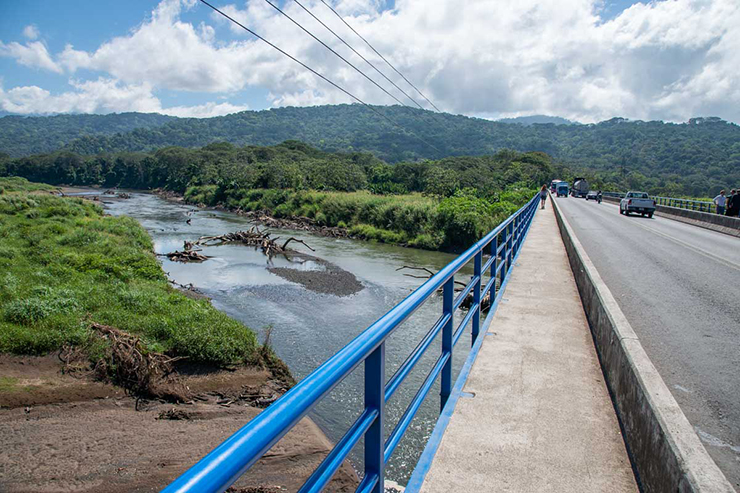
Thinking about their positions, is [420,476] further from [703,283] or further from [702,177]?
[702,177]

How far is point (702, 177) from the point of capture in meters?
102

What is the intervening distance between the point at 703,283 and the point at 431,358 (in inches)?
257

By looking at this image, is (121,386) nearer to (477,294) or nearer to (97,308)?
(97,308)

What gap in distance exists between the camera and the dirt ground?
23.6 ft

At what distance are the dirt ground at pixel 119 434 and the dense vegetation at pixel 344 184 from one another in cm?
2673

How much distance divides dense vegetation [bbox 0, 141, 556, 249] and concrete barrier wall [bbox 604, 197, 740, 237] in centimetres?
1105

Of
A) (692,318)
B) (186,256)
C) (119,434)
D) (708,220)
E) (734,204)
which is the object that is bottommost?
(119,434)

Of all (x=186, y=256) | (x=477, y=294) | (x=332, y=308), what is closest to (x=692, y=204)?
(x=332, y=308)

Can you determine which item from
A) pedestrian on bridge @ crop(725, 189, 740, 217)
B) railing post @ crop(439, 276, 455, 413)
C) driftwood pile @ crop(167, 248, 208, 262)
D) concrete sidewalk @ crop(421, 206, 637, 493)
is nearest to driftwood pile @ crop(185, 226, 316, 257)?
driftwood pile @ crop(167, 248, 208, 262)

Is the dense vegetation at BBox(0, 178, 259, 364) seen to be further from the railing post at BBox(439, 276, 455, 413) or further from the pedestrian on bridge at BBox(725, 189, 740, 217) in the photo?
the pedestrian on bridge at BBox(725, 189, 740, 217)

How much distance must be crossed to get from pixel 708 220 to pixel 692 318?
21.2 meters

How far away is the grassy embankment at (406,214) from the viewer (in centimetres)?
3525

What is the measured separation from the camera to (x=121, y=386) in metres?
10.1

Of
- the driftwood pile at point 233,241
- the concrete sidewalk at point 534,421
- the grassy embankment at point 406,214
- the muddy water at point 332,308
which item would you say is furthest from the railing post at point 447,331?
the grassy embankment at point 406,214
